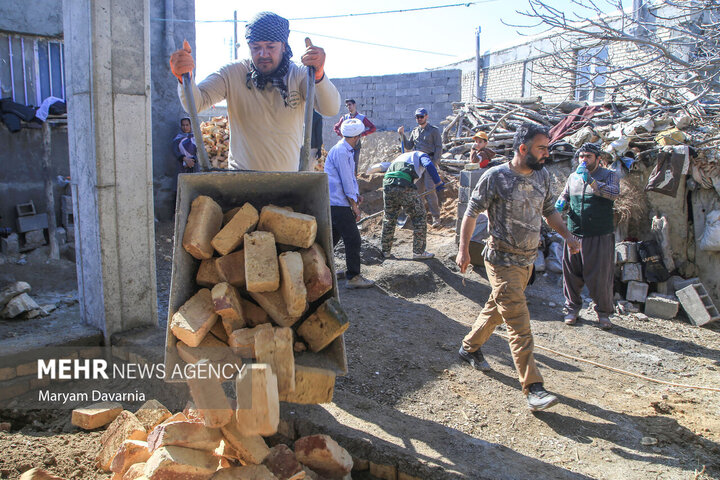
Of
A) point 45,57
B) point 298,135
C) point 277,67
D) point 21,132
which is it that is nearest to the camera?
point 277,67

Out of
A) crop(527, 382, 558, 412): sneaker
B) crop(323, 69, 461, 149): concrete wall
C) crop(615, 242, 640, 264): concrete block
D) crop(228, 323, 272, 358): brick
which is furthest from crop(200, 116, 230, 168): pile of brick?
A: crop(228, 323, 272, 358): brick

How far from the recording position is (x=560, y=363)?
4762 millimetres

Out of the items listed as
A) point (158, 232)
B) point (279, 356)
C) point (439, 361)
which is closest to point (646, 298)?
point (439, 361)

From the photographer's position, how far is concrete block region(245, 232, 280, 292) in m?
2.38

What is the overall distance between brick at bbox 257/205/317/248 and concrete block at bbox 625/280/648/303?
5.73 metres

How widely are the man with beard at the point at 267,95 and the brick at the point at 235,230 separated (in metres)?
0.68

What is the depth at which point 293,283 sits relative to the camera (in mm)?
2344

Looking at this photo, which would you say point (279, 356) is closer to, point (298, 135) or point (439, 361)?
point (298, 135)

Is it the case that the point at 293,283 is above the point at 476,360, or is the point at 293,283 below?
above

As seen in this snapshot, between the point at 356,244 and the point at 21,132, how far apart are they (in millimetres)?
5266

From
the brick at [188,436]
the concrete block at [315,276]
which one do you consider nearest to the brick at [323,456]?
the brick at [188,436]

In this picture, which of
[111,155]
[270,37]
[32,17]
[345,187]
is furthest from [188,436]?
[32,17]

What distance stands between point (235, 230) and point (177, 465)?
1.07 m

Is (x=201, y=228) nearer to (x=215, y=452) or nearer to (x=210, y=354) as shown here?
(x=210, y=354)
